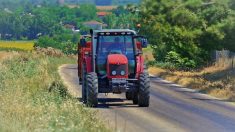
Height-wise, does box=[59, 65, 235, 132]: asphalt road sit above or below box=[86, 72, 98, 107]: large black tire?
below

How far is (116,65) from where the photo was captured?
79.4 feet

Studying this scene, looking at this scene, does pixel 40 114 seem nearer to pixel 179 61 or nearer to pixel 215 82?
pixel 215 82

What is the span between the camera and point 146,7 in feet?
186

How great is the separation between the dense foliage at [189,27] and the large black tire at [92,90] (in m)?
10.3

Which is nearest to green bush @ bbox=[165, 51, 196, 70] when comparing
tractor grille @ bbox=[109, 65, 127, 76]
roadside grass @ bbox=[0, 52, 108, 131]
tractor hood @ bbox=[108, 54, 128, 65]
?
tractor hood @ bbox=[108, 54, 128, 65]

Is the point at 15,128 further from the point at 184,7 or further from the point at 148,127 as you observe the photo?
the point at 184,7

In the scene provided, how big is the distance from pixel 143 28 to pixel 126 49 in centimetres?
3868

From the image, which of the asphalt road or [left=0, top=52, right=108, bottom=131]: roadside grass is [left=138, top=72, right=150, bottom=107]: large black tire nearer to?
the asphalt road

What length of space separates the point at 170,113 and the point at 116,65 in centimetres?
280

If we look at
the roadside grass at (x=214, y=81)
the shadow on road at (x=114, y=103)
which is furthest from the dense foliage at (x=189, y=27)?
the shadow on road at (x=114, y=103)

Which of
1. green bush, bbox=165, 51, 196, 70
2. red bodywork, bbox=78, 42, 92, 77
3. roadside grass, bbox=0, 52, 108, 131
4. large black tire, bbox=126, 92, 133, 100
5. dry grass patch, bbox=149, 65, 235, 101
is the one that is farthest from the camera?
green bush, bbox=165, 51, 196, 70

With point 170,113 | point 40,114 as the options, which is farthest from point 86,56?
point 40,114

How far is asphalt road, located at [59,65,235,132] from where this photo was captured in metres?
18.8

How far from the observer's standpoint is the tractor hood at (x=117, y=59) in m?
24.1
